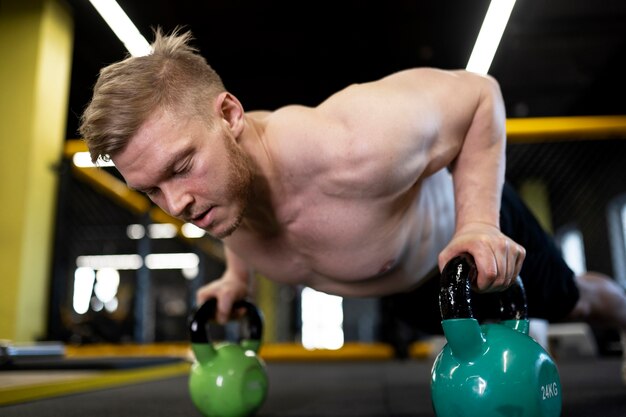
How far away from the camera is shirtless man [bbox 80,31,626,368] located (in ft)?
2.64

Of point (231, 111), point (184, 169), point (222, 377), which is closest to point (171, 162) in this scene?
point (184, 169)

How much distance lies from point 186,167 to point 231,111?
0.52 feet

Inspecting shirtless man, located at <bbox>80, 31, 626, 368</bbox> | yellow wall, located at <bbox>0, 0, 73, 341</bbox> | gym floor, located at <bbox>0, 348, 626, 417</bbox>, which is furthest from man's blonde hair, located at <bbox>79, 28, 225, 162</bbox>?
yellow wall, located at <bbox>0, 0, 73, 341</bbox>

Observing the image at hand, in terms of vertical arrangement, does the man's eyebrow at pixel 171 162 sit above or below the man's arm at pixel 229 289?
above

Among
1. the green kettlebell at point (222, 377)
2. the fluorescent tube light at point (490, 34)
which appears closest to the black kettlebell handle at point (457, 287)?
the green kettlebell at point (222, 377)

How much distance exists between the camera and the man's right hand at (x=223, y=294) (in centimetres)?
117

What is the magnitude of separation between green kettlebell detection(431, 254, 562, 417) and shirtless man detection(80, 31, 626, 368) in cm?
5

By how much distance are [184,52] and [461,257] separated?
1.89 ft

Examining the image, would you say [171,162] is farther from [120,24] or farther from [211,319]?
[120,24]

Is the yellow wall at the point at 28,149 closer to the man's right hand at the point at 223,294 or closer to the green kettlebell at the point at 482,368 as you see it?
the man's right hand at the point at 223,294

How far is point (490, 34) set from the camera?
12.4 ft

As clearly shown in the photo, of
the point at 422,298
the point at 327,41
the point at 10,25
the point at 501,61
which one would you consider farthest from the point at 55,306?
the point at 501,61

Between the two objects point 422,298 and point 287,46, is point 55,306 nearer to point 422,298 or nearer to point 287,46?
point 422,298

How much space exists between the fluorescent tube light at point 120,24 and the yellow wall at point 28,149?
25 centimetres
